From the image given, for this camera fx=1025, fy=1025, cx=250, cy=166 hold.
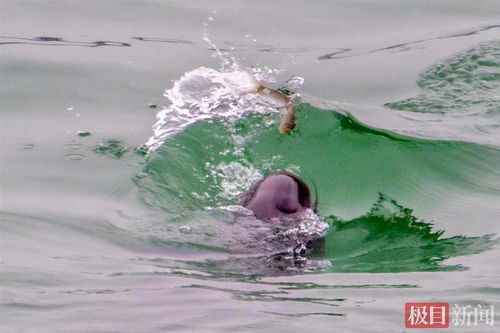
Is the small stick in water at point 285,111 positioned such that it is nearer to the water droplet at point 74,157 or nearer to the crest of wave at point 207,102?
the crest of wave at point 207,102

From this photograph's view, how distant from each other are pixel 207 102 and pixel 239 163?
81 cm

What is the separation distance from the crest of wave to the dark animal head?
1.50 m

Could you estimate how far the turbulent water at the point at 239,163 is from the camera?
5016 millimetres

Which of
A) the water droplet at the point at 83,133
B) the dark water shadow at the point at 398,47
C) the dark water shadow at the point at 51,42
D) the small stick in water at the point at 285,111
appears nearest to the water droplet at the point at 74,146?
the water droplet at the point at 83,133

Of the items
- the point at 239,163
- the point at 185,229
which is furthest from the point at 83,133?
the point at 185,229

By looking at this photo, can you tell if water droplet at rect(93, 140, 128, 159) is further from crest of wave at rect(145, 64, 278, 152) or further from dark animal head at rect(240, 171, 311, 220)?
dark animal head at rect(240, 171, 311, 220)

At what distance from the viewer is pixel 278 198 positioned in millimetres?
5805

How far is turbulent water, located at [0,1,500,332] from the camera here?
5016mm

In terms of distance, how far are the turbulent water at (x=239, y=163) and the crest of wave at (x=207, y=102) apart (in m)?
0.02

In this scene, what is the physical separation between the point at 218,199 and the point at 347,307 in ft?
6.27

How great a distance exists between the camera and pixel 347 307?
489 centimetres

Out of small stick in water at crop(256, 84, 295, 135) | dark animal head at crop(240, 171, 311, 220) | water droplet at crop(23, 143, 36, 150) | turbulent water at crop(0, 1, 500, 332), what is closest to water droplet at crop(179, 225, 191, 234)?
turbulent water at crop(0, 1, 500, 332)

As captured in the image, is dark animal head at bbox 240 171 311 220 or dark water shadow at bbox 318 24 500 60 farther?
dark water shadow at bbox 318 24 500 60

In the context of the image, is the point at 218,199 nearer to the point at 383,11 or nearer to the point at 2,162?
the point at 2,162
